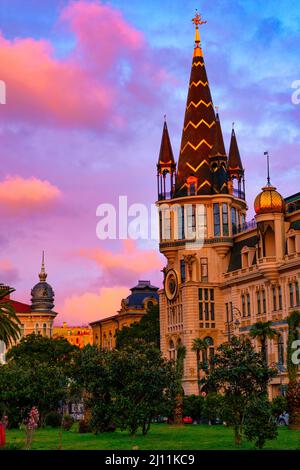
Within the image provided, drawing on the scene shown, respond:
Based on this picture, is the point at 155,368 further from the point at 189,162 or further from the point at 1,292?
the point at 189,162

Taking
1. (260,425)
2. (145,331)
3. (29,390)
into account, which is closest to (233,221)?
(145,331)

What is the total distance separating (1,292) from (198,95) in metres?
49.0

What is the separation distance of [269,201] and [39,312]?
103138mm

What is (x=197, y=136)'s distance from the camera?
10794 cm

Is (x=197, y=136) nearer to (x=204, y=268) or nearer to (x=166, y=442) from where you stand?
(x=204, y=268)

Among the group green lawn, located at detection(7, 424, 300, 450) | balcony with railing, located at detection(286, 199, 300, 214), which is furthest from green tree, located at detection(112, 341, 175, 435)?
balcony with railing, located at detection(286, 199, 300, 214)

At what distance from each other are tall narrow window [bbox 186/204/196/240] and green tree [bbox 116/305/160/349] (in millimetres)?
17867

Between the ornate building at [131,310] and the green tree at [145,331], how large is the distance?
79.2 ft

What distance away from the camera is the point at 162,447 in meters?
42.6

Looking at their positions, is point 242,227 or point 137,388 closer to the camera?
point 137,388

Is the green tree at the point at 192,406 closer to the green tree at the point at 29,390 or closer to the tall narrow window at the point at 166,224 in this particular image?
the green tree at the point at 29,390

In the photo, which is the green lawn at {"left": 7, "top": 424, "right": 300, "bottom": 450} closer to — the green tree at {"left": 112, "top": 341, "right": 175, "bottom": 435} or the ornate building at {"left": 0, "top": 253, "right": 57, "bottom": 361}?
the green tree at {"left": 112, "top": 341, "right": 175, "bottom": 435}

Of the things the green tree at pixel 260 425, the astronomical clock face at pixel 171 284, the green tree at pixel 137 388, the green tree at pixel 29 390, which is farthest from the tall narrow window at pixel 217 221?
the green tree at pixel 260 425
